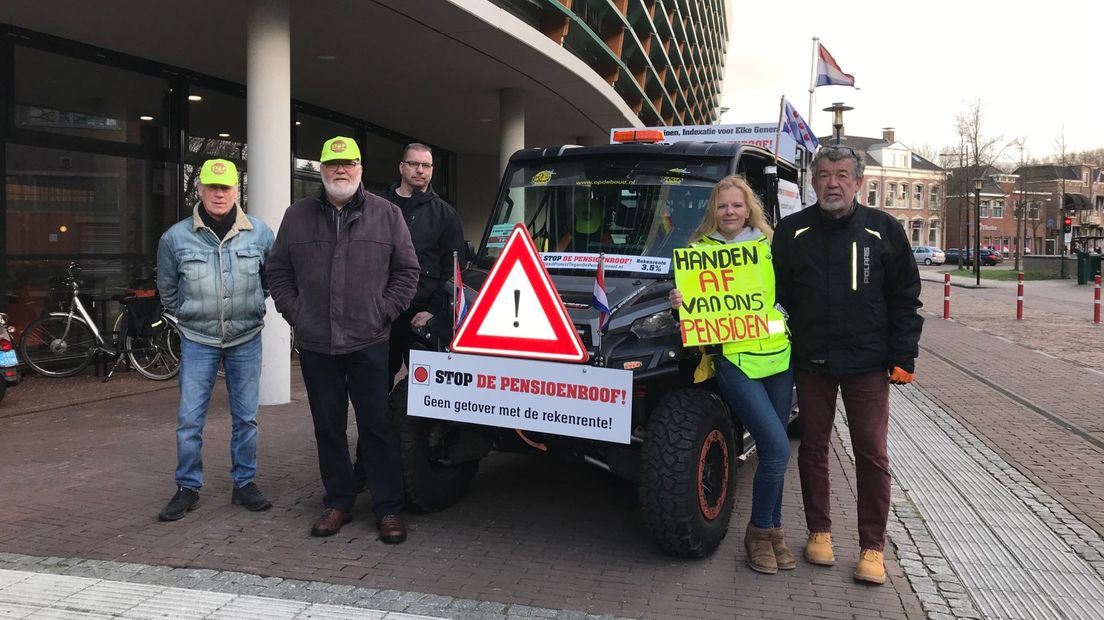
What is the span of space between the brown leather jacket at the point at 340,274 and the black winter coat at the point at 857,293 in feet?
6.71

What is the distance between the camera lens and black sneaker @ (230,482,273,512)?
5012 millimetres

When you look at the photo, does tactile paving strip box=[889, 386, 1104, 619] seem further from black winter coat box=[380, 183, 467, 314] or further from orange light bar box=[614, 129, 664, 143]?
black winter coat box=[380, 183, 467, 314]

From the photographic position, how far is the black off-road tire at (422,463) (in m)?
4.65

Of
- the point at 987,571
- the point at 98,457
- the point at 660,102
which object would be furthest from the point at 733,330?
the point at 660,102

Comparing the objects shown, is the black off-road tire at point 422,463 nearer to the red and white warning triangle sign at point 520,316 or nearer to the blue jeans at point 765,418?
the red and white warning triangle sign at point 520,316

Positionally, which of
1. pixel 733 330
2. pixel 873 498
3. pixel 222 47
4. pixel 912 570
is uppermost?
pixel 222 47

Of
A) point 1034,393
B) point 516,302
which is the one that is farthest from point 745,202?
point 1034,393

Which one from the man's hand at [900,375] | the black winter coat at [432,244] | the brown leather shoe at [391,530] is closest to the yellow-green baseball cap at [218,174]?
the black winter coat at [432,244]

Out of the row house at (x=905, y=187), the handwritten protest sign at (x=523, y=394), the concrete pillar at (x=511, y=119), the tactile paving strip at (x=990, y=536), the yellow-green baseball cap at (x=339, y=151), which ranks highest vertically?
the row house at (x=905, y=187)

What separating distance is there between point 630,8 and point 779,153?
54.8 ft

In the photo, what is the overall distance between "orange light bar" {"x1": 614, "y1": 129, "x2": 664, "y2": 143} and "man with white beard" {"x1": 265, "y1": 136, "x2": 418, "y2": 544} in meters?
2.18

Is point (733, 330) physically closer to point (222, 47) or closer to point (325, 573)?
point (325, 573)

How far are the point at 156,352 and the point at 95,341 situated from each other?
2.20 feet

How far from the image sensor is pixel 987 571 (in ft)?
13.8
